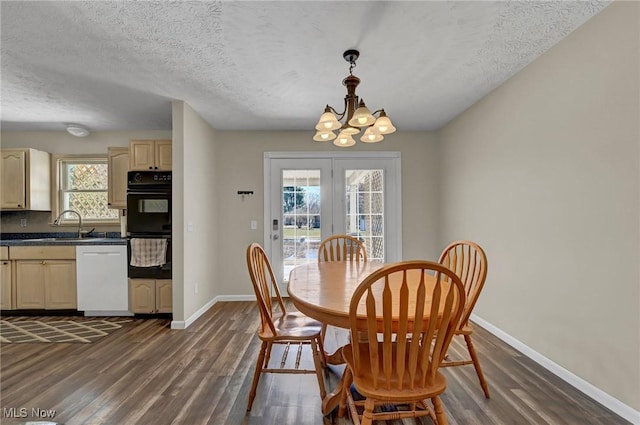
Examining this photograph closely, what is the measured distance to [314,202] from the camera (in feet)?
13.8

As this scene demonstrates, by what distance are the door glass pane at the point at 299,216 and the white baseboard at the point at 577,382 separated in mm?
2381

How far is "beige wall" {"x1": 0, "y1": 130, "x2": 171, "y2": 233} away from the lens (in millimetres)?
4180

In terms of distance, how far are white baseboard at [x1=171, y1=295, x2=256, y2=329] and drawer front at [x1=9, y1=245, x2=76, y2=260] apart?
154cm

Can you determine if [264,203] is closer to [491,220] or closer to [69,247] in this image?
[69,247]

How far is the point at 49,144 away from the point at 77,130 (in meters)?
0.65

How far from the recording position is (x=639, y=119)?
1626 millimetres

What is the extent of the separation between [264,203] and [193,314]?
1.62 m

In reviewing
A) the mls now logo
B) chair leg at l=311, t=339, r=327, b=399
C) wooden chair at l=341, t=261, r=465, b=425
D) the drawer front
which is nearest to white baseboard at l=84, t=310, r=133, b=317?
the drawer front

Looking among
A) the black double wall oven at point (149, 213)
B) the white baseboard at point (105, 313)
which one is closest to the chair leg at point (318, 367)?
the black double wall oven at point (149, 213)

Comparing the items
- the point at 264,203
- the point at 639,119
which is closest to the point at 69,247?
the point at 264,203

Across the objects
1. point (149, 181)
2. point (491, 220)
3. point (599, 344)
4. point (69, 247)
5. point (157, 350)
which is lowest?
point (157, 350)

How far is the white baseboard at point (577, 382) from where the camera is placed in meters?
1.68

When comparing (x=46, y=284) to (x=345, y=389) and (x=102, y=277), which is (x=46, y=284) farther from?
(x=345, y=389)

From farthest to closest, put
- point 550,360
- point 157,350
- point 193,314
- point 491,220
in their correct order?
point 193,314 < point 491,220 < point 157,350 < point 550,360
